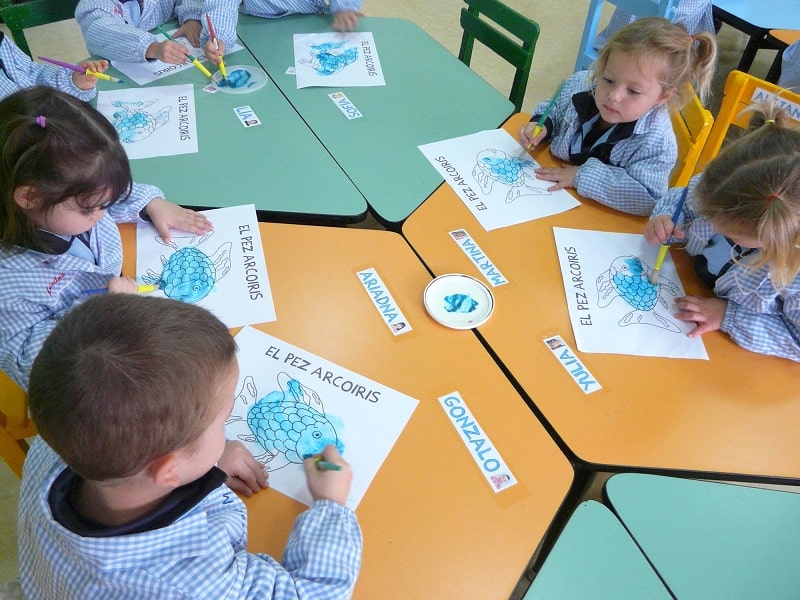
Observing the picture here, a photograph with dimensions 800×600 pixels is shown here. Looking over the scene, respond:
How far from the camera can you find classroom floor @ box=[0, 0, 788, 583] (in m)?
3.05

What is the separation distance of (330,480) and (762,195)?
85 cm

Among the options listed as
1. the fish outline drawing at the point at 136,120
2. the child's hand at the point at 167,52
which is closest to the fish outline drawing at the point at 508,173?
the fish outline drawing at the point at 136,120

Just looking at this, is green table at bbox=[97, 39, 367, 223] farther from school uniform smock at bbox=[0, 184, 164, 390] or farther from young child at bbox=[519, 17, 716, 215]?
young child at bbox=[519, 17, 716, 215]

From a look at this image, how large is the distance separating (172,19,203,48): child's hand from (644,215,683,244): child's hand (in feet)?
4.65

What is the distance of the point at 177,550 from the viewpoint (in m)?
0.63

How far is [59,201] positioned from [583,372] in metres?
0.94

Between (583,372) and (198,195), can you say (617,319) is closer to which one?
(583,372)

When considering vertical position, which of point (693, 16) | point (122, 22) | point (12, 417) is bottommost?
point (12, 417)

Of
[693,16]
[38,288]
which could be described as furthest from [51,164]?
[693,16]

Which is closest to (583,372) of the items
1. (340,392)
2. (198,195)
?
(340,392)

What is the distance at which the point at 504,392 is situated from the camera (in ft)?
3.18

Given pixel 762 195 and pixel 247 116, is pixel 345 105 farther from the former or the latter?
pixel 762 195

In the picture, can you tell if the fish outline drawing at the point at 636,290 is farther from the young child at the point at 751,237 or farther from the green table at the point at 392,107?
the green table at the point at 392,107

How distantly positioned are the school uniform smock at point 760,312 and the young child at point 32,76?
1.58 m
